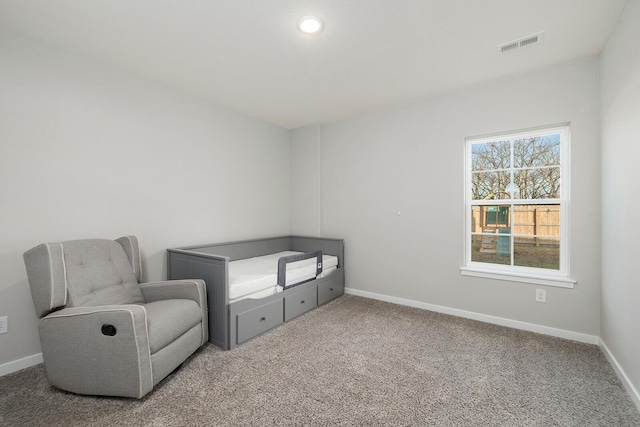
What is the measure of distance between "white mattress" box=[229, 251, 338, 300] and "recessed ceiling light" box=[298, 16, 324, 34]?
2.07 metres

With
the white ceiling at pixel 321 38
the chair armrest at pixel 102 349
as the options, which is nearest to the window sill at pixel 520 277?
the white ceiling at pixel 321 38

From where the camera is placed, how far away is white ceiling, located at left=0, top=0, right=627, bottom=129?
71.0 inches

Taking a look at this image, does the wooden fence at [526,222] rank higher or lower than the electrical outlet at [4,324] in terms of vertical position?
higher

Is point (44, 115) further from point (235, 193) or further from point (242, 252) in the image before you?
point (242, 252)

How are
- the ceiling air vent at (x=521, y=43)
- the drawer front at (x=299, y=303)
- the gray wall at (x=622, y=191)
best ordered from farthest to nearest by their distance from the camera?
the drawer front at (x=299, y=303) → the ceiling air vent at (x=521, y=43) → the gray wall at (x=622, y=191)

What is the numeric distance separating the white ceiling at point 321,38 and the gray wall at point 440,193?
0.29 m

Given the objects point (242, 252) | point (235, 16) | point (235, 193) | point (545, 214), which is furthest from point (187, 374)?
point (545, 214)

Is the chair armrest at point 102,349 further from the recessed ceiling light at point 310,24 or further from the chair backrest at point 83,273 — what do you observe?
the recessed ceiling light at point 310,24

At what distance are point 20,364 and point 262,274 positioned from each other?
1.85 metres

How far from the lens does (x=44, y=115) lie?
7.10 feet

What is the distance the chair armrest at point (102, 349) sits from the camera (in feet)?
5.44

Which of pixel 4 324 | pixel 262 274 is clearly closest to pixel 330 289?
pixel 262 274

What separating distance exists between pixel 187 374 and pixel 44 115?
2260 mm

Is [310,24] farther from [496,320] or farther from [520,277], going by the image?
[496,320]
